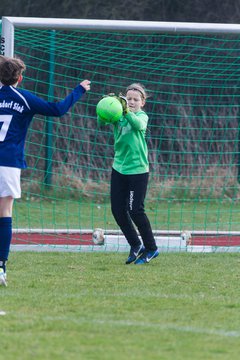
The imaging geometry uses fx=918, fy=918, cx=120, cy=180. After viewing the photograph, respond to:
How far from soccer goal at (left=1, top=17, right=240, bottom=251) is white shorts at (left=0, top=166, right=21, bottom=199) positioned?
4.93 m

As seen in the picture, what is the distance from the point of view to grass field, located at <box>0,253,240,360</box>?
486 cm

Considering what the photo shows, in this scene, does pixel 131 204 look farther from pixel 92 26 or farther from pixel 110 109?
pixel 92 26

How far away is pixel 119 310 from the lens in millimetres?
5918

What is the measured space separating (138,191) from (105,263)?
0.75 m

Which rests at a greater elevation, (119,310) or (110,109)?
(110,109)

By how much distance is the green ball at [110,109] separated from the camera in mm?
7895

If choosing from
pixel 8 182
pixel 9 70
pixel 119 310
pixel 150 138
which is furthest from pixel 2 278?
pixel 150 138

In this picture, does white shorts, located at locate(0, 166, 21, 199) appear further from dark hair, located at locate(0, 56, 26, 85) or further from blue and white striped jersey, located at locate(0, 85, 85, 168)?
dark hair, located at locate(0, 56, 26, 85)

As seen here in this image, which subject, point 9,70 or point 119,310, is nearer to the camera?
point 119,310

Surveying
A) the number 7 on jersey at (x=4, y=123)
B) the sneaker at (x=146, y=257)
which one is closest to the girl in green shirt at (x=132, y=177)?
the sneaker at (x=146, y=257)

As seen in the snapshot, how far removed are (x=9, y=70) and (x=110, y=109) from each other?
4.10 feet

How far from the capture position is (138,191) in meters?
8.34

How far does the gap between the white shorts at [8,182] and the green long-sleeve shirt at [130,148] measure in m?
1.73

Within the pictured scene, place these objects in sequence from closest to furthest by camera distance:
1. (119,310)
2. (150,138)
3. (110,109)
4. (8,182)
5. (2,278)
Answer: (119,310) → (8,182) → (2,278) → (110,109) → (150,138)
